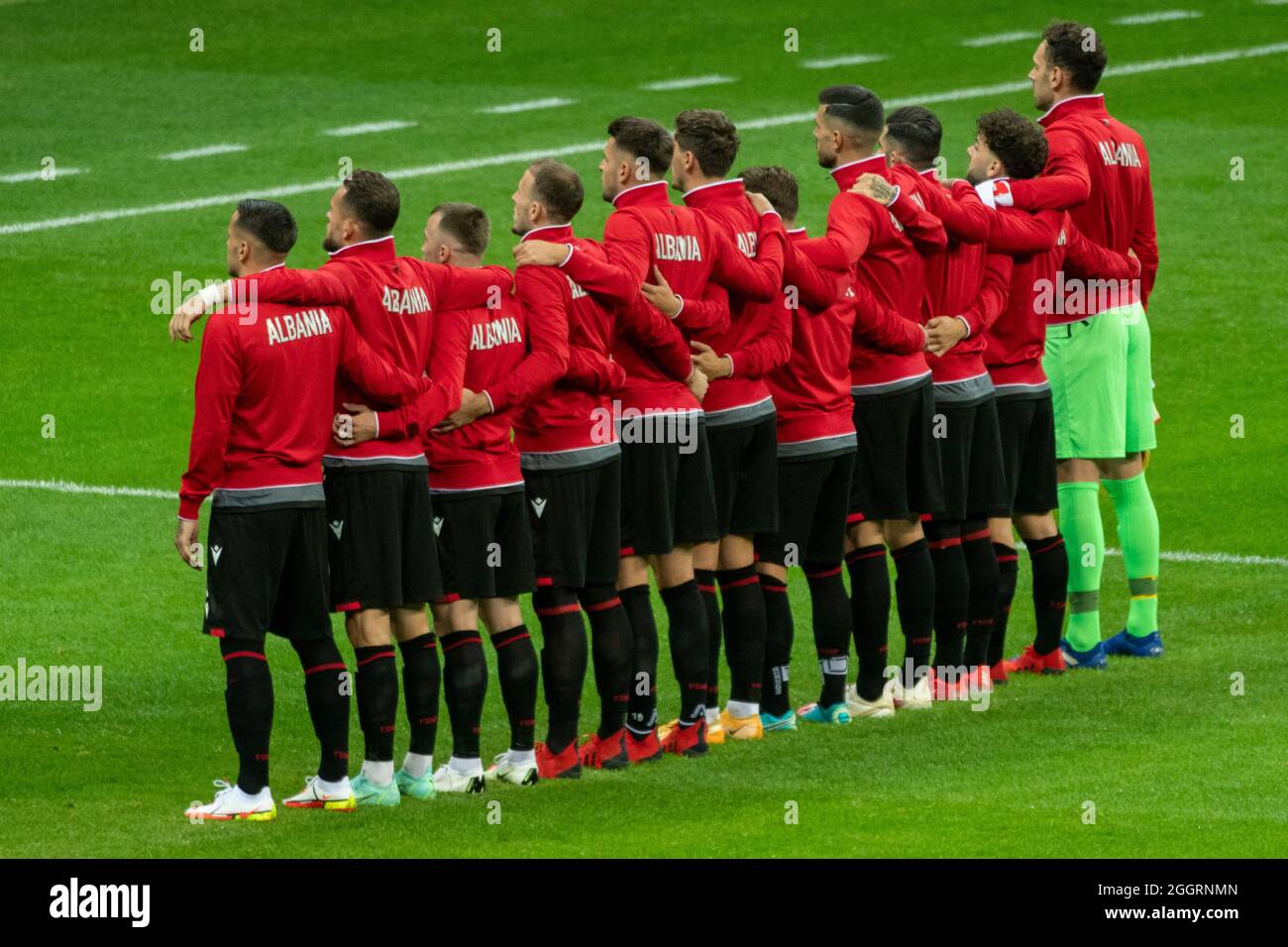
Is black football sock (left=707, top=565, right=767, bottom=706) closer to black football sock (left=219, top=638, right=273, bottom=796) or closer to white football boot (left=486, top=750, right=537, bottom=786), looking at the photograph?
white football boot (left=486, top=750, right=537, bottom=786)

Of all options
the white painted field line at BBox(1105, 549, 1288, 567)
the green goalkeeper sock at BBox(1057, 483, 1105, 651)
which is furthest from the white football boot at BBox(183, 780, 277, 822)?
the white painted field line at BBox(1105, 549, 1288, 567)

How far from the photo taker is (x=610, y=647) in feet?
33.3

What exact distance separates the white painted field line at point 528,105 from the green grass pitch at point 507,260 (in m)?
0.15

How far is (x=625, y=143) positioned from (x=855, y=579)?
7.81 ft

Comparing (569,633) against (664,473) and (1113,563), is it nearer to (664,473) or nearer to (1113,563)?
(664,473)

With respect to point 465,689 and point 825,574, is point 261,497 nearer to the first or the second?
point 465,689

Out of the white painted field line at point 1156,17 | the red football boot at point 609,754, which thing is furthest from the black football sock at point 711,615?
the white painted field line at point 1156,17

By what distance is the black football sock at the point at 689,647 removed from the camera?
1046 cm

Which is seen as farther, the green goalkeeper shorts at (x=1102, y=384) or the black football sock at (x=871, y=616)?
the green goalkeeper shorts at (x=1102, y=384)

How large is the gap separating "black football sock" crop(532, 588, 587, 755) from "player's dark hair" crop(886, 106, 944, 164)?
2.69 metres

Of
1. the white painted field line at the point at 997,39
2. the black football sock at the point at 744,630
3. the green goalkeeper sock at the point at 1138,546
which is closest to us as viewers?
the black football sock at the point at 744,630

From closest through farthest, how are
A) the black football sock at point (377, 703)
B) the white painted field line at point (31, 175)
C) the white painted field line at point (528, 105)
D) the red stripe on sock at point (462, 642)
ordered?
the black football sock at point (377, 703), the red stripe on sock at point (462, 642), the white painted field line at point (31, 175), the white painted field line at point (528, 105)

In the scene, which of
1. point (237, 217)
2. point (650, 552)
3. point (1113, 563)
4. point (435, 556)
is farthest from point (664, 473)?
point (1113, 563)

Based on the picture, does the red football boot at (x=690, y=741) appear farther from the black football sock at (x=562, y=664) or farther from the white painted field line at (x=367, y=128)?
the white painted field line at (x=367, y=128)
